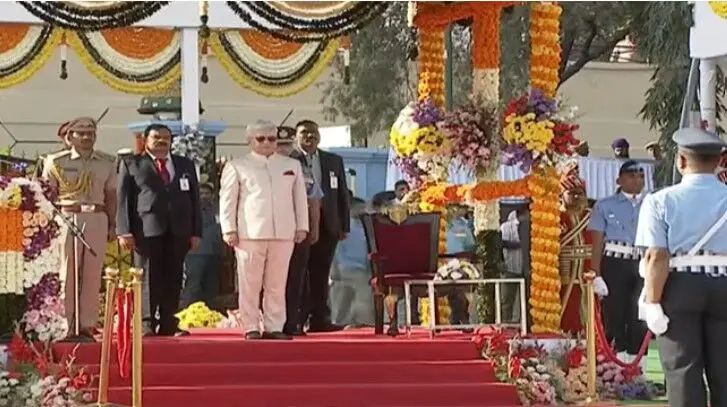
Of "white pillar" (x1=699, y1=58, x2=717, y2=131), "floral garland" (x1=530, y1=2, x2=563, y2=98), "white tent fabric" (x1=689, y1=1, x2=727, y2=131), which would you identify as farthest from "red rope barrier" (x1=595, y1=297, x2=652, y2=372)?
"white pillar" (x1=699, y1=58, x2=717, y2=131)

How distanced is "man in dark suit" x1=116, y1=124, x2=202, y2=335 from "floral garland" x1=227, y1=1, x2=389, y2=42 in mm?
3244

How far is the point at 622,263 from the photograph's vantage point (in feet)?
48.8

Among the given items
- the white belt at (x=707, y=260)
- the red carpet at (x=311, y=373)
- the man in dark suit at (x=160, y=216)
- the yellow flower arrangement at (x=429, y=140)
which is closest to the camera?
the white belt at (x=707, y=260)

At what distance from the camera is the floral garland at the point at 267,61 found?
21688 millimetres

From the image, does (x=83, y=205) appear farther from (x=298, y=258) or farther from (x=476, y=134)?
(x=476, y=134)

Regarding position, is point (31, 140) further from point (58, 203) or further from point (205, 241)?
point (58, 203)

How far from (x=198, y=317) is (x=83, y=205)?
138 inches

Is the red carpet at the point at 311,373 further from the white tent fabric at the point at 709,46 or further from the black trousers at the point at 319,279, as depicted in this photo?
the white tent fabric at the point at 709,46

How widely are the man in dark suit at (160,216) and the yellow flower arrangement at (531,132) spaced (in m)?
2.68

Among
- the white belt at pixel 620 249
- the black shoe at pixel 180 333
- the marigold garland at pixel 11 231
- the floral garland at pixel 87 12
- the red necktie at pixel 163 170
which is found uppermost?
the floral garland at pixel 87 12

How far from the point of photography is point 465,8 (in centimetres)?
1490

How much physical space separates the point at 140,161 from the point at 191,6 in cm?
891

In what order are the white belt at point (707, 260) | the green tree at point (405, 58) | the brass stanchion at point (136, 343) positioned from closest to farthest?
the white belt at point (707, 260) < the brass stanchion at point (136, 343) < the green tree at point (405, 58)

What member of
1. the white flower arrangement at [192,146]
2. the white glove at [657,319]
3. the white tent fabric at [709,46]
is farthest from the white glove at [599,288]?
the white flower arrangement at [192,146]
